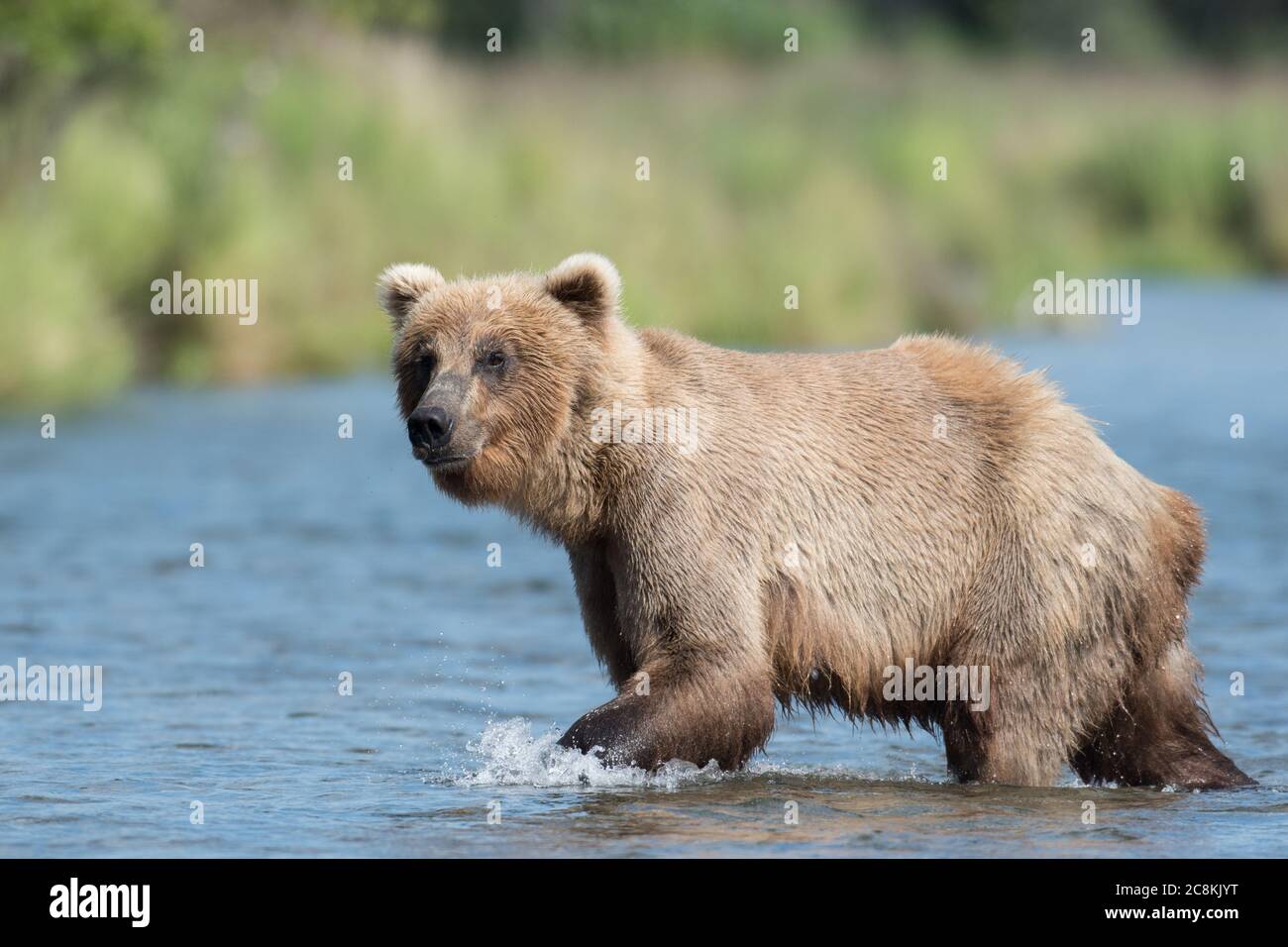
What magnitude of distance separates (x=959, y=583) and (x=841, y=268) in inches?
608

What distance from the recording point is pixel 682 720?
7.11 meters

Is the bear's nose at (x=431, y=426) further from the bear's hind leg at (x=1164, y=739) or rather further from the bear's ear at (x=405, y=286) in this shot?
the bear's hind leg at (x=1164, y=739)

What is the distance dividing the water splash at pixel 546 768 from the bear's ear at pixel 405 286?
1.69 m

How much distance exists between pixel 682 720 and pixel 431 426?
133cm

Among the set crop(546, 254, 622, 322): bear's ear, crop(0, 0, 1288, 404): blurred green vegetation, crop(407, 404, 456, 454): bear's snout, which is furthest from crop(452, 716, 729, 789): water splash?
crop(0, 0, 1288, 404): blurred green vegetation

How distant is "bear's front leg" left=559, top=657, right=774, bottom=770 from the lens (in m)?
7.07

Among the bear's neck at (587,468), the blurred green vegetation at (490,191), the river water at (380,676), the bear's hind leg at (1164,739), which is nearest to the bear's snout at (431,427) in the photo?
the bear's neck at (587,468)

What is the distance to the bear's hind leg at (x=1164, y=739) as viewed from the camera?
303 inches

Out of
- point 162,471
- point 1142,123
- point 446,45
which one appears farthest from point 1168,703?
point 446,45

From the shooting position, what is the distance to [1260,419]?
61.9ft

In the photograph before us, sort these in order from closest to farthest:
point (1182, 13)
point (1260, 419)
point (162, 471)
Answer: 1. point (162, 471)
2. point (1260, 419)
3. point (1182, 13)

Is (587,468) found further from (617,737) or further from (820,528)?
(617,737)

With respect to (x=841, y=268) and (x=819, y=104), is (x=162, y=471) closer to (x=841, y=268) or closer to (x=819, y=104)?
(x=841, y=268)

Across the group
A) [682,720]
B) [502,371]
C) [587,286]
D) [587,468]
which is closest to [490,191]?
[587,286]
